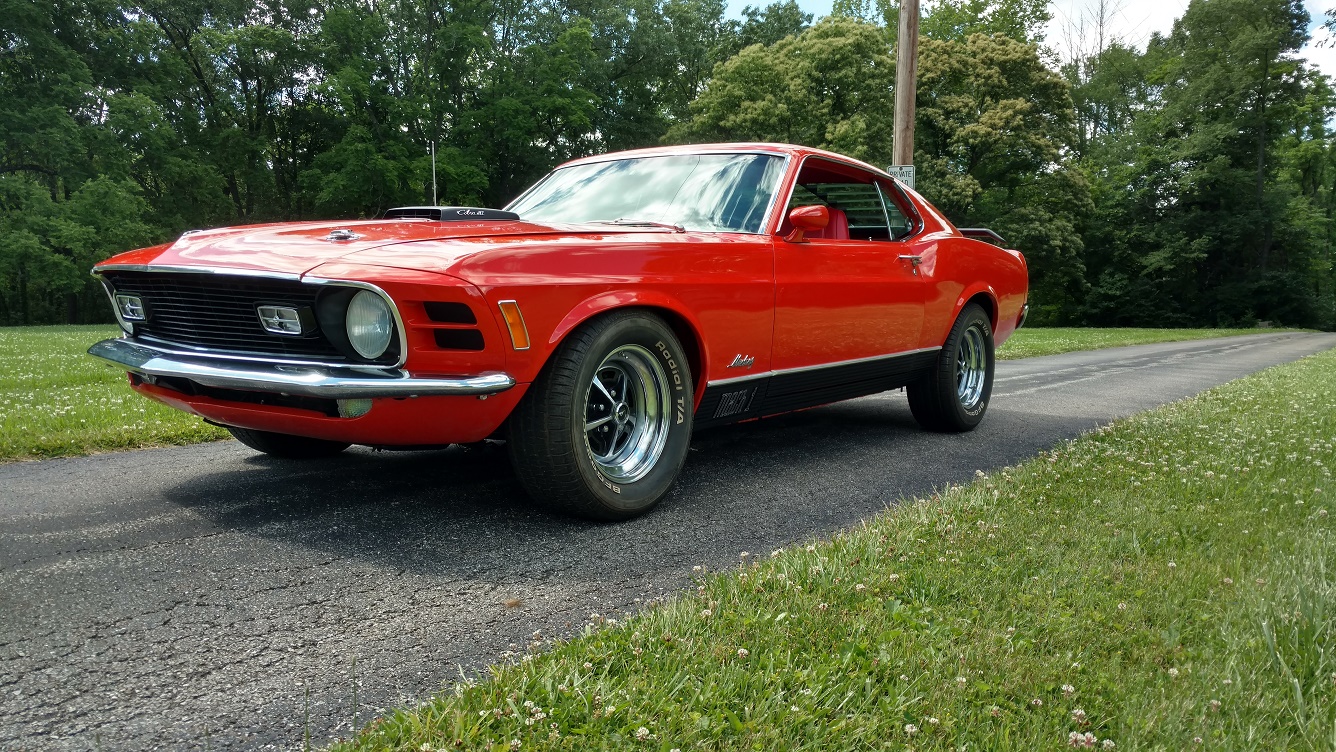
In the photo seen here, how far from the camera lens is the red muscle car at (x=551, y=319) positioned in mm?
2914

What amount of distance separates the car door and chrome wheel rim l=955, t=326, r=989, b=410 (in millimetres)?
802

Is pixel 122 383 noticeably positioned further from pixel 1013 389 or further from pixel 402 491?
pixel 1013 389

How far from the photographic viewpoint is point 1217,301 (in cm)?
4262

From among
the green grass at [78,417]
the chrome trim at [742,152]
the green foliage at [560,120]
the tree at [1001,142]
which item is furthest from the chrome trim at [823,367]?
the tree at [1001,142]

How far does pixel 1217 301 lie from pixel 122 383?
46.7 metres

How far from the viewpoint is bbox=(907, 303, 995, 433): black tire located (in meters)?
5.64

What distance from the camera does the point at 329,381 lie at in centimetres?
286

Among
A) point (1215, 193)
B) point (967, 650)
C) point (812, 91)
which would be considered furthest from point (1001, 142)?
point (967, 650)

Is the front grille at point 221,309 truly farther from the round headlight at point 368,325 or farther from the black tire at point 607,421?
the black tire at point 607,421

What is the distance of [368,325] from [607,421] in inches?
38.6

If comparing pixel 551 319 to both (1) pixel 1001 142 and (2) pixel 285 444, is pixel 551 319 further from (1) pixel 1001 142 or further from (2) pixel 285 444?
(1) pixel 1001 142

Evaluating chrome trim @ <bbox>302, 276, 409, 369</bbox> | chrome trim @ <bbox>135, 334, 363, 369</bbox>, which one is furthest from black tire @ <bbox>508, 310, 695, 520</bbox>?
chrome trim @ <bbox>135, 334, 363, 369</bbox>

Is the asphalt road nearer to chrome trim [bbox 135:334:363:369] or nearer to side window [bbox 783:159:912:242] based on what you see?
chrome trim [bbox 135:334:363:369]

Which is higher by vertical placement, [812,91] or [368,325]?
[812,91]
